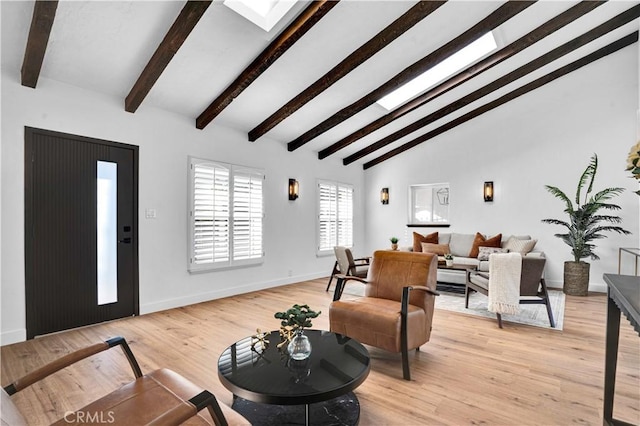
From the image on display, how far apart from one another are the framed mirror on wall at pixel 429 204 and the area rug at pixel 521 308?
90.9 inches

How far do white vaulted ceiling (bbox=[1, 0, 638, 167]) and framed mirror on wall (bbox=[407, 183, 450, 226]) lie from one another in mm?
2609

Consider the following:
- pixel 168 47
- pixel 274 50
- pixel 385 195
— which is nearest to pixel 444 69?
pixel 274 50

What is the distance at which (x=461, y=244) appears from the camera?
6.73 meters

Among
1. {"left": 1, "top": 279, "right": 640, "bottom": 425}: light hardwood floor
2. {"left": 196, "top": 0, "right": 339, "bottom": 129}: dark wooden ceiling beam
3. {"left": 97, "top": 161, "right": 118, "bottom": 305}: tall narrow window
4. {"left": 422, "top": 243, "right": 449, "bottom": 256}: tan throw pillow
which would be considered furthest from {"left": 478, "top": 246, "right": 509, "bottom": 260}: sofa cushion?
{"left": 97, "top": 161, "right": 118, "bottom": 305}: tall narrow window

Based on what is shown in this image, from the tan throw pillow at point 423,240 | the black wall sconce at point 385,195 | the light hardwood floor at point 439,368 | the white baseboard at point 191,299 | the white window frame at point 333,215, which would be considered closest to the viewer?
the light hardwood floor at point 439,368

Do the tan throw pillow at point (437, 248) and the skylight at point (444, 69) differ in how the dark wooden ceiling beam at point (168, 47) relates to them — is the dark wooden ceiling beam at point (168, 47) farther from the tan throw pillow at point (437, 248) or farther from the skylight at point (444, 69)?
the tan throw pillow at point (437, 248)

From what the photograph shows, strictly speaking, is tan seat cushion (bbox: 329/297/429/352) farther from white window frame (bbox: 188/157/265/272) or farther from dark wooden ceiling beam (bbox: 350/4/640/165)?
dark wooden ceiling beam (bbox: 350/4/640/165)

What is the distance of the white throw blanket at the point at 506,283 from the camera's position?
381 cm

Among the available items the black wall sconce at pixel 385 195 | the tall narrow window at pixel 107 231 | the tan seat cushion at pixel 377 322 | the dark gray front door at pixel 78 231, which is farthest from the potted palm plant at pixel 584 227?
the tall narrow window at pixel 107 231

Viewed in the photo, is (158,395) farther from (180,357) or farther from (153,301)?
(153,301)

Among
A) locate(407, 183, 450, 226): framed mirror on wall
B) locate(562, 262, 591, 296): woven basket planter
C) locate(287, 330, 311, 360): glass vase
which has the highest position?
locate(407, 183, 450, 226): framed mirror on wall

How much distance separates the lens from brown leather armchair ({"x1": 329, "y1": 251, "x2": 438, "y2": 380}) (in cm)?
269

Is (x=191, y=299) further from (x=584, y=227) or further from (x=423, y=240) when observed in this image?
(x=584, y=227)

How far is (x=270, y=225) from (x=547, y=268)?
5.22 m
